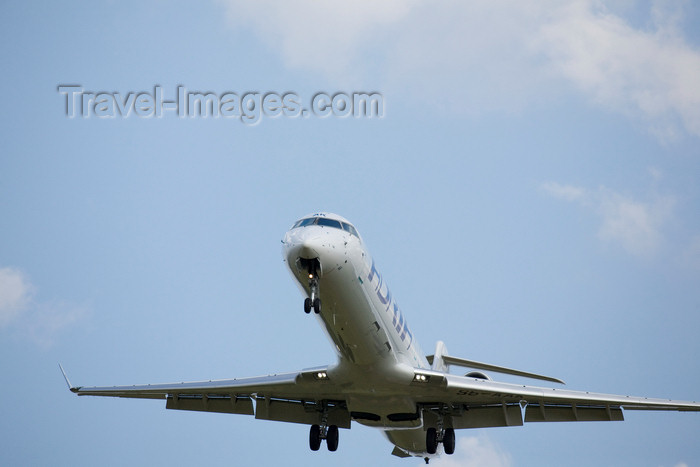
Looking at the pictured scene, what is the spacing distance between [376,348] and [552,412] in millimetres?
7092

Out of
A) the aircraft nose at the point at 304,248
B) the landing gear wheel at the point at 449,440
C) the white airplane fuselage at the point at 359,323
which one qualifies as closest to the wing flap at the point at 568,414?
the landing gear wheel at the point at 449,440

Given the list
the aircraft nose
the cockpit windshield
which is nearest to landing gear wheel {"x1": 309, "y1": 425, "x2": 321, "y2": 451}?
the cockpit windshield

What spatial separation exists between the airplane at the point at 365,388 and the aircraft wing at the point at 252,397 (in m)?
0.03

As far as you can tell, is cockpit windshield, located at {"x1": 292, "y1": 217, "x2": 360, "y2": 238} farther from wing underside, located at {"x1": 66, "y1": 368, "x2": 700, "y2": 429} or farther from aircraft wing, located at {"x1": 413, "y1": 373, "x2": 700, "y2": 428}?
aircraft wing, located at {"x1": 413, "y1": 373, "x2": 700, "y2": 428}

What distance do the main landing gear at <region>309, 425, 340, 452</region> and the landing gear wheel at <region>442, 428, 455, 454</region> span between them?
3.27m

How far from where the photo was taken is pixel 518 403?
80.8 ft

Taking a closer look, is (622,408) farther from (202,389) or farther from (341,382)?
(202,389)

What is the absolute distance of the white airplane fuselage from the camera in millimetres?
18703

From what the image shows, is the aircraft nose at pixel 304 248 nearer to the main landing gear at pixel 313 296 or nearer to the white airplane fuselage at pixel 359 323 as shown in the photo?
the white airplane fuselage at pixel 359 323

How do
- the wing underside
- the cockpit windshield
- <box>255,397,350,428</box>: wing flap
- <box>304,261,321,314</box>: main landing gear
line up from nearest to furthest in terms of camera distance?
<box>304,261,321,314</box>: main landing gear < the cockpit windshield < the wing underside < <box>255,397,350,428</box>: wing flap

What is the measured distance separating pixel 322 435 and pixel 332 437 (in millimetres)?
308

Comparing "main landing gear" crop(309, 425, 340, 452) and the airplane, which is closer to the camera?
the airplane

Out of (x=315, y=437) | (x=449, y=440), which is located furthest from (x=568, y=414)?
(x=315, y=437)

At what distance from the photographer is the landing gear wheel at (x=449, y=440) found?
2433 centimetres
